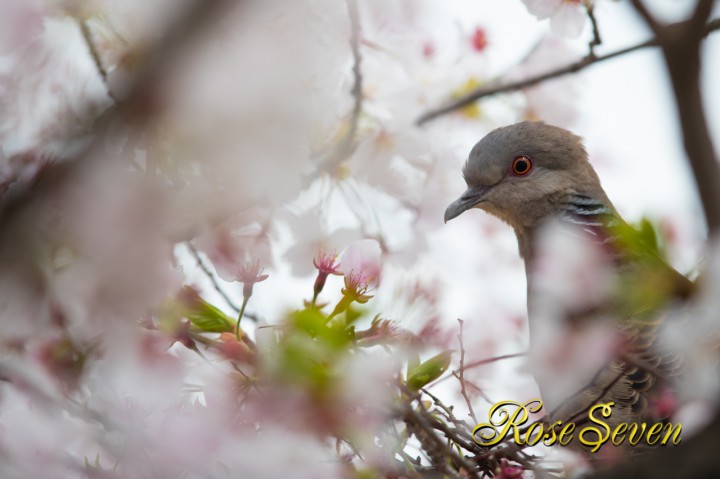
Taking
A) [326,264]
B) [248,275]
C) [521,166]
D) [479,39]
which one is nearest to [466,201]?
[521,166]

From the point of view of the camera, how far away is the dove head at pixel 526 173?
10.6ft

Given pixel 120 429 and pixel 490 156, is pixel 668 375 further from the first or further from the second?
pixel 120 429

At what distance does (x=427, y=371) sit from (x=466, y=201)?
5.24 ft

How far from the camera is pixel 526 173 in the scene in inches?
129

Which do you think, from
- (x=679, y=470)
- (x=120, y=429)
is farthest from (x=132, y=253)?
(x=679, y=470)

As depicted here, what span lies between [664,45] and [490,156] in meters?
1.96

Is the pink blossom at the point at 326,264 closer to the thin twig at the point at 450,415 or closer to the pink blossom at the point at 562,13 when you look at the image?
the thin twig at the point at 450,415

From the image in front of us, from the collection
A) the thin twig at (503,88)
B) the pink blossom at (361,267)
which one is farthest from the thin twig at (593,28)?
the pink blossom at (361,267)

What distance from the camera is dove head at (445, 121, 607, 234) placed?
323 cm

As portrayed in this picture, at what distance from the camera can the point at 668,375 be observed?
7.36ft

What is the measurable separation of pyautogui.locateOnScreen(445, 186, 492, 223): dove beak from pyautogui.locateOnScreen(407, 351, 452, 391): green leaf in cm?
136

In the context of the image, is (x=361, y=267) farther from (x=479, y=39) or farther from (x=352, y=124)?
(x=479, y=39)

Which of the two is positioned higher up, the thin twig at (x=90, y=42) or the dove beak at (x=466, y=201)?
the dove beak at (x=466, y=201)

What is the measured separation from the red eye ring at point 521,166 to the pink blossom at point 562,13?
830mm
